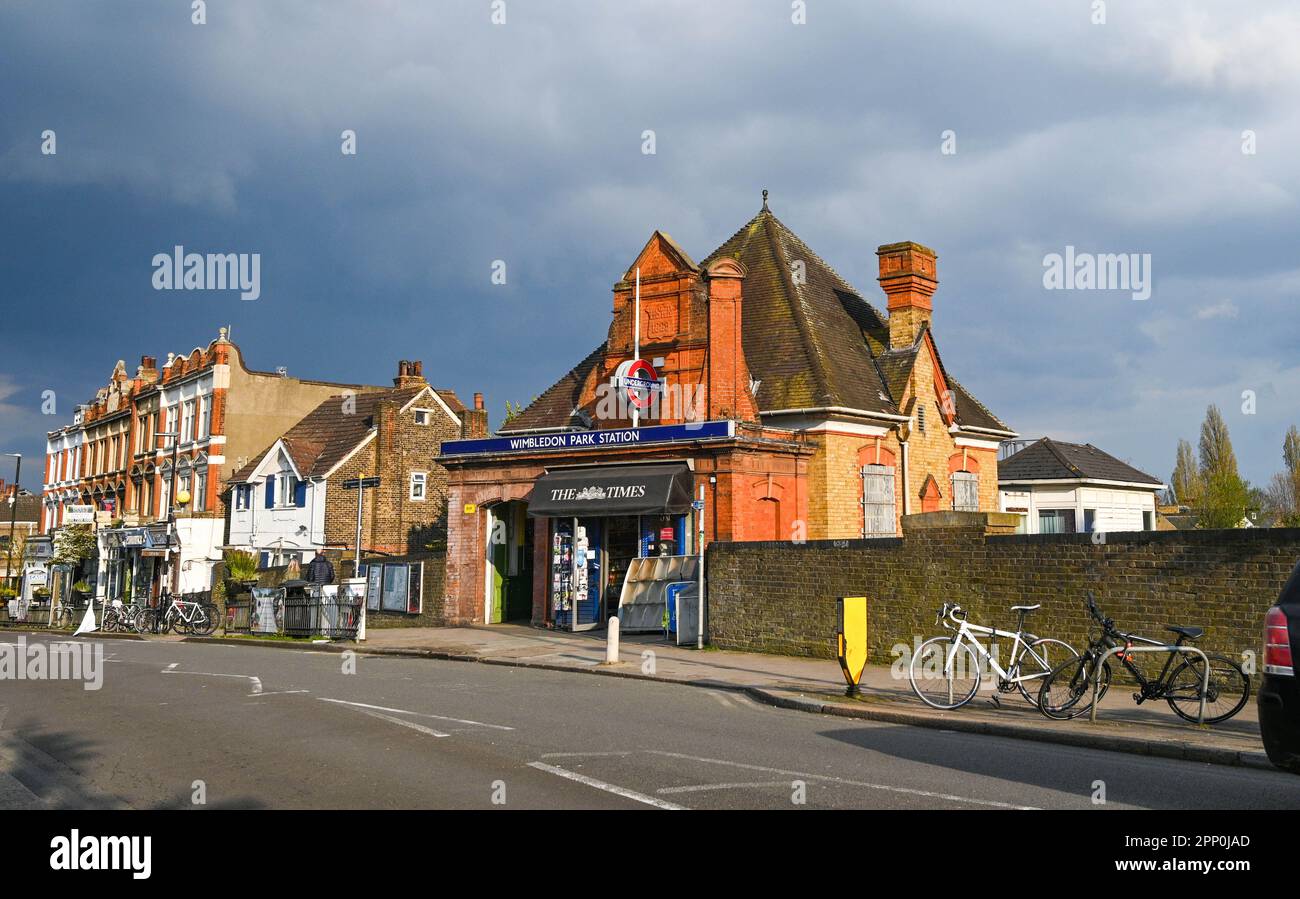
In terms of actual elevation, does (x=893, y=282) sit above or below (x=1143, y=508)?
above

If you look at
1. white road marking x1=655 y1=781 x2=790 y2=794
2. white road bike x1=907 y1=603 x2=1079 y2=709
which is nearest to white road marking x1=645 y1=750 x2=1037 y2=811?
white road marking x1=655 y1=781 x2=790 y2=794

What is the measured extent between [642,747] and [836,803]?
2.94m

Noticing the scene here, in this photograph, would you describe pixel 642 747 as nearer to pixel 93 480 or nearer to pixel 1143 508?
pixel 1143 508

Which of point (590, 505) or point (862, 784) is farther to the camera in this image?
point (590, 505)

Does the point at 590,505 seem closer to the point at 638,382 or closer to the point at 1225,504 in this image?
the point at 638,382

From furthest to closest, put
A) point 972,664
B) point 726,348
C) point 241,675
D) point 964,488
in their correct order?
point 964,488, point 726,348, point 241,675, point 972,664

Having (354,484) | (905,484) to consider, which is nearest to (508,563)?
(905,484)

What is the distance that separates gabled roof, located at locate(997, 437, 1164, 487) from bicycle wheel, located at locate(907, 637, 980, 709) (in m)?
27.6

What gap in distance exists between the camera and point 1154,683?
39.5 feet

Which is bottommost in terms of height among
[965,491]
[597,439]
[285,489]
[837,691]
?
[837,691]

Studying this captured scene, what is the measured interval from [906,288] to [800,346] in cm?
448

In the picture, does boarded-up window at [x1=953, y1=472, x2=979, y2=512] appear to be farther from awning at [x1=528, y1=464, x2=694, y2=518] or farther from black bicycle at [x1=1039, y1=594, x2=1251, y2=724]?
black bicycle at [x1=1039, y1=594, x2=1251, y2=724]

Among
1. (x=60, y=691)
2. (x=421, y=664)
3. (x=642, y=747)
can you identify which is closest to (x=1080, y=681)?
(x=642, y=747)
